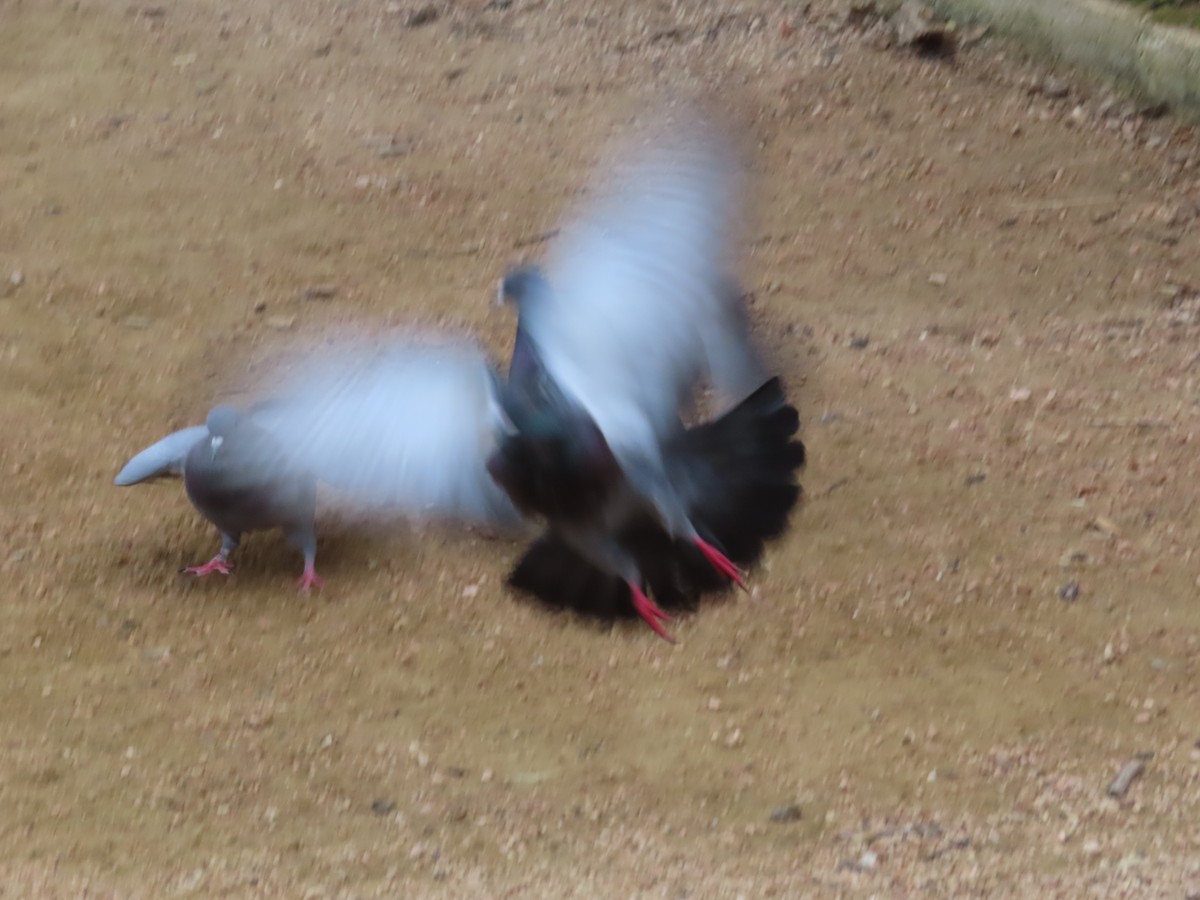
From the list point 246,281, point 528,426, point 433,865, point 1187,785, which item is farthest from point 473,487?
point 246,281

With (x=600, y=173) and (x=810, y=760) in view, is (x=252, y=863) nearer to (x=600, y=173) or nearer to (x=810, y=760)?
(x=810, y=760)

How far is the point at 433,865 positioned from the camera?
2848mm

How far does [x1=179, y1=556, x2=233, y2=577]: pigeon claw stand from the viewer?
12.3 ft

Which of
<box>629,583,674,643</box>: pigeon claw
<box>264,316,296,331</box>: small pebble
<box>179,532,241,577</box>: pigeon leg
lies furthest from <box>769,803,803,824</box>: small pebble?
<box>264,316,296,331</box>: small pebble

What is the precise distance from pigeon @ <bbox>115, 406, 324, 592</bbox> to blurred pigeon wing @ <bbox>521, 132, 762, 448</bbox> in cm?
80

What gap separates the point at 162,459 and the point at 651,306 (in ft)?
4.68

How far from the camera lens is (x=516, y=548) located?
3.85 m

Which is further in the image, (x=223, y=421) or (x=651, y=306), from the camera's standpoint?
A: (x=223, y=421)

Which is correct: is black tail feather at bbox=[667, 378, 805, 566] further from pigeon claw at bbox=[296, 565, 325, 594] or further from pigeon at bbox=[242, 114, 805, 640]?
pigeon claw at bbox=[296, 565, 325, 594]

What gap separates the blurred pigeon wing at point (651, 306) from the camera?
2957mm

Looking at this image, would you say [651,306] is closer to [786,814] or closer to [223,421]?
[786,814]

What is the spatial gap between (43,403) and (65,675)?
3.94ft

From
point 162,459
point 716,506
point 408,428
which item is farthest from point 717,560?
point 162,459

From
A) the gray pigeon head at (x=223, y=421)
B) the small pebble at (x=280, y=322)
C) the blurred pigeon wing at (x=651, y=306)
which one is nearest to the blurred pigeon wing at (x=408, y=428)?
the blurred pigeon wing at (x=651, y=306)
